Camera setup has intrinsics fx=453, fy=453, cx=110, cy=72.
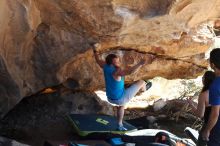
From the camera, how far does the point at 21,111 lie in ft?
28.9

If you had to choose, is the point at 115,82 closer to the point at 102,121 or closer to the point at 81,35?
the point at 102,121

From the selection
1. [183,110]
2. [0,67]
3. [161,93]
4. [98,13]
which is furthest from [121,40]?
[161,93]

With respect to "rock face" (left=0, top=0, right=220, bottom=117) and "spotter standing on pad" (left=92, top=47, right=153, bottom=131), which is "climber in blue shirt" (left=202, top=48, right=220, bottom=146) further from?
"rock face" (left=0, top=0, right=220, bottom=117)

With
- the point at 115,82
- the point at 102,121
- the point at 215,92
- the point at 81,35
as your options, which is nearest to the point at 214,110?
the point at 215,92

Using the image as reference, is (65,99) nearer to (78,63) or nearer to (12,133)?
(78,63)

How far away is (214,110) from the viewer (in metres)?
4.81

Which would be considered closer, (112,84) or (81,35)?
(112,84)

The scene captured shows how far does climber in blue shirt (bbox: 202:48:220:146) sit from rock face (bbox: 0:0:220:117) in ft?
9.89

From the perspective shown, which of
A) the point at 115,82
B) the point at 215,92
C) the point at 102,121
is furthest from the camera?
the point at 102,121

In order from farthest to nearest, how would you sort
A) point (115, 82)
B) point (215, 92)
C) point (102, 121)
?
point (102, 121), point (115, 82), point (215, 92)

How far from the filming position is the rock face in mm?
7566

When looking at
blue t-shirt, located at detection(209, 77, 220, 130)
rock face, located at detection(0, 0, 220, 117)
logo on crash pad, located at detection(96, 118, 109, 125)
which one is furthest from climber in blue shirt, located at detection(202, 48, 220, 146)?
logo on crash pad, located at detection(96, 118, 109, 125)

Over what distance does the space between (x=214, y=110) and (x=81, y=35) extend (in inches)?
153

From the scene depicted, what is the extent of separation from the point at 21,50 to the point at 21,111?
1.54 m
